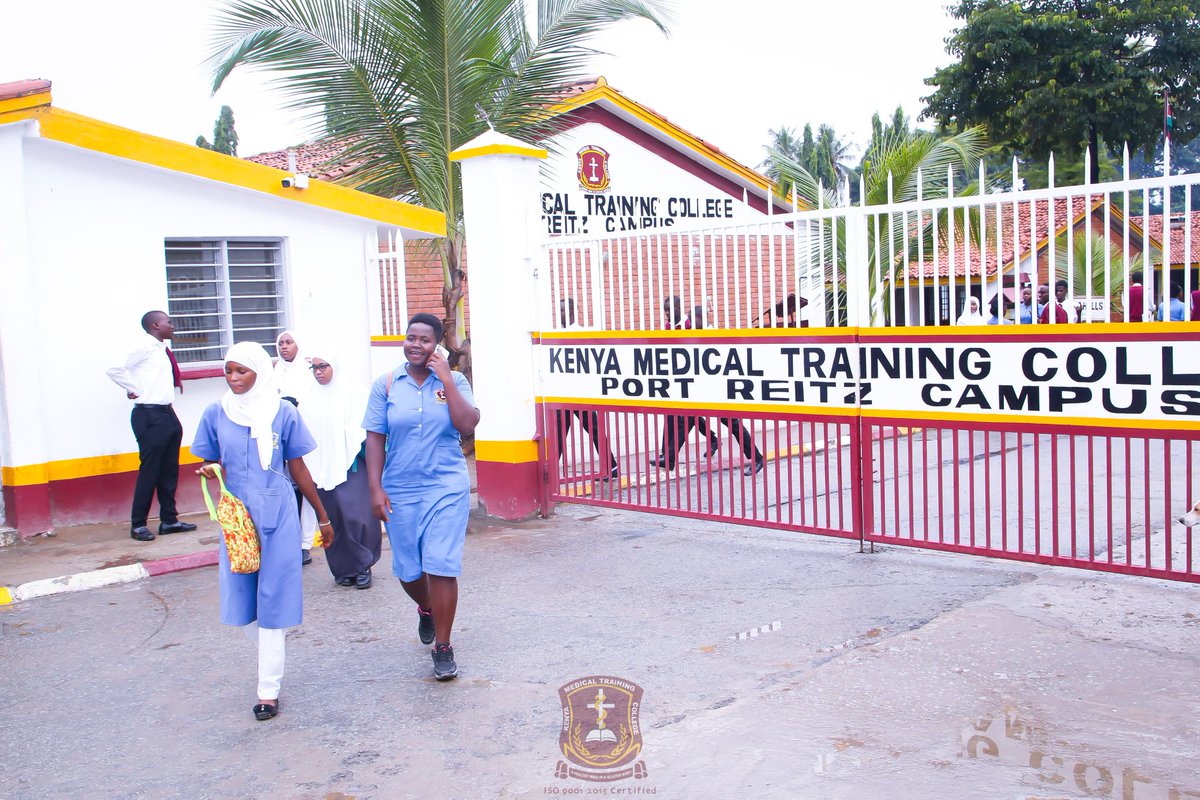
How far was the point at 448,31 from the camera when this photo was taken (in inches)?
408

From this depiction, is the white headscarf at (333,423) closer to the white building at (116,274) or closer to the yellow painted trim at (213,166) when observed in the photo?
the white building at (116,274)

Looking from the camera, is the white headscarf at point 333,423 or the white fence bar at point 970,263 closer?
the white fence bar at point 970,263

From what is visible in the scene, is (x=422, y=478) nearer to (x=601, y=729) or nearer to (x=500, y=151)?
(x=601, y=729)

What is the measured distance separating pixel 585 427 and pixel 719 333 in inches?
61.1

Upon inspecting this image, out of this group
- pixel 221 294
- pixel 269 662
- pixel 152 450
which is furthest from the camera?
pixel 221 294

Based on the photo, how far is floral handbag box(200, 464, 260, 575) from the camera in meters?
4.48

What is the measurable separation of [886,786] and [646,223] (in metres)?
12.6

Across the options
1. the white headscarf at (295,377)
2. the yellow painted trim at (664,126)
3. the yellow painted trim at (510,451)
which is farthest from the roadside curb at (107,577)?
the yellow painted trim at (664,126)

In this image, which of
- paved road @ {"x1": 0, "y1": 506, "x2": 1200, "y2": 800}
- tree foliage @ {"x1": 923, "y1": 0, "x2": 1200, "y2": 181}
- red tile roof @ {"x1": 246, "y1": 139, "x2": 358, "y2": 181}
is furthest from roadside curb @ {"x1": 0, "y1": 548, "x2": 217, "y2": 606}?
tree foliage @ {"x1": 923, "y1": 0, "x2": 1200, "y2": 181}

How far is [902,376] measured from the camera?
256 inches

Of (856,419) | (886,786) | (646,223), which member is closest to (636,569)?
(856,419)

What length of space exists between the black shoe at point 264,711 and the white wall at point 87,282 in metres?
3.44

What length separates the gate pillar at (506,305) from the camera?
8500 millimetres

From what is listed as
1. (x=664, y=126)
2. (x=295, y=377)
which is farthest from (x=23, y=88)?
(x=664, y=126)
